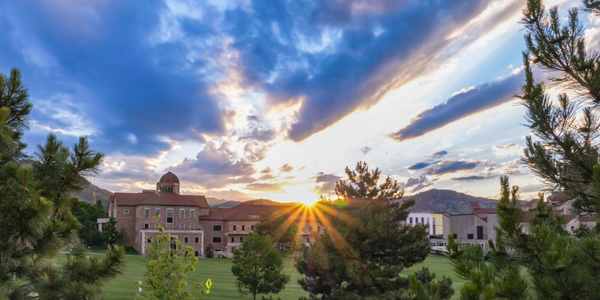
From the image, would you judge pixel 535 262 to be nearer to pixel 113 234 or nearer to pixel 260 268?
pixel 260 268

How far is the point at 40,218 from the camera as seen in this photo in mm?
6215

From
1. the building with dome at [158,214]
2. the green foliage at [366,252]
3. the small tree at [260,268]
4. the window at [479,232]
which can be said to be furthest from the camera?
the window at [479,232]

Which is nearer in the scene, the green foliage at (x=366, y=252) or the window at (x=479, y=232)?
the green foliage at (x=366, y=252)

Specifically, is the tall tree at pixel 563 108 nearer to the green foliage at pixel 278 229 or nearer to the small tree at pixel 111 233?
the green foliage at pixel 278 229

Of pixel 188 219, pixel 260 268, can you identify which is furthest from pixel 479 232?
pixel 260 268

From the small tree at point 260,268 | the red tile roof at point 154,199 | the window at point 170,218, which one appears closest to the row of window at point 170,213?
the window at point 170,218

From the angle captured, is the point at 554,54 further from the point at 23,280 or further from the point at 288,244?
the point at 288,244

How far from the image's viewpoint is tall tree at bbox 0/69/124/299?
20.6ft

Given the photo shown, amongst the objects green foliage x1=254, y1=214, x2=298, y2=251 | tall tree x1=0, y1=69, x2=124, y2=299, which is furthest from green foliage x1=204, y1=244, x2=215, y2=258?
tall tree x1=0, y1=69, x2=124, y2=299

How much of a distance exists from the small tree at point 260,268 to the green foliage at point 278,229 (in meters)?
41.7

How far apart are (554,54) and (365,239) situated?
1471 cm

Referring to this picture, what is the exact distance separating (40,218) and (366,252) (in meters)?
16.5

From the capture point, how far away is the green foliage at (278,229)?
238 feet

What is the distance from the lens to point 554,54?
697cm
